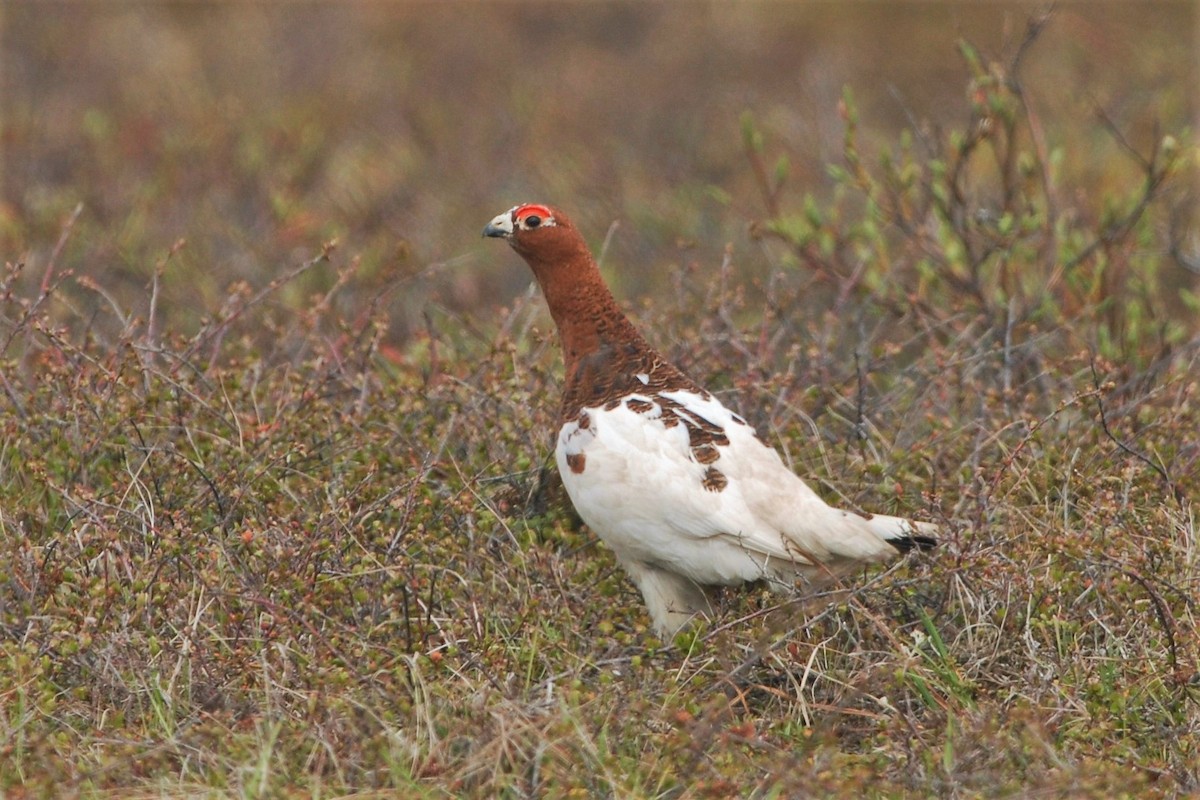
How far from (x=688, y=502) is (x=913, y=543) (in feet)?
1.99

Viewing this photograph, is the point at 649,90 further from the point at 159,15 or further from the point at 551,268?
the point at 551,268

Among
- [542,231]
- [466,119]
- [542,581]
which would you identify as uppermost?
[542,231]

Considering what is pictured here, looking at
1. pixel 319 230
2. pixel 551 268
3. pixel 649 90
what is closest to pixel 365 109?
pixel 649 90

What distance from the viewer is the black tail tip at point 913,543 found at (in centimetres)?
430

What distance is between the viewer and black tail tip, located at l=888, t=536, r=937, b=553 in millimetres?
4305

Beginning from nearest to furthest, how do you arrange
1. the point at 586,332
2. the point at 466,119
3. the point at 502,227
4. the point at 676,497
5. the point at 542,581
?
the point at 676,497
the point at 542,581
the point at 586,332
the point at 502,227
the point at 466,119

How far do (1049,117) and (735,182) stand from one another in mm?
2398

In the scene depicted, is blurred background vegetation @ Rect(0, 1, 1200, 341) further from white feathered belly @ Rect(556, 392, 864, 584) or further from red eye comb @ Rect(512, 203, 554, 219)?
white feathered belly @ Rect(556, 392, 864, 584)

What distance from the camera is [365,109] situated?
1237 cm

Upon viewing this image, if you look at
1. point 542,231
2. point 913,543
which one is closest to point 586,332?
point 542,231

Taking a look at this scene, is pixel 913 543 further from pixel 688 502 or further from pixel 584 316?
pixel 584 316

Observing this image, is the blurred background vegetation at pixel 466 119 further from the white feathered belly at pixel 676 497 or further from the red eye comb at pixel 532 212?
the white feathered belly at pixel 676 497

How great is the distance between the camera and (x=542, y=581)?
4547 mm

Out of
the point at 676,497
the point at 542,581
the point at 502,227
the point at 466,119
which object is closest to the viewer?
the point at 676,497
